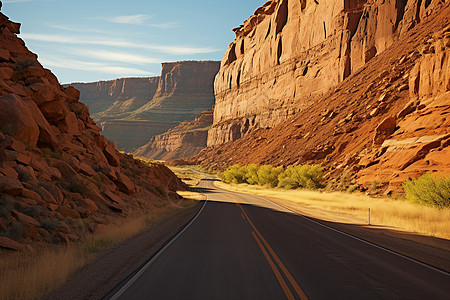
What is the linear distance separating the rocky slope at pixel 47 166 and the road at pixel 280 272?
12.0 feet

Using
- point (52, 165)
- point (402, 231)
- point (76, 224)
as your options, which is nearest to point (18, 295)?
point (76, 224)

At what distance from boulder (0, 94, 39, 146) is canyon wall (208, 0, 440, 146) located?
2249 inches

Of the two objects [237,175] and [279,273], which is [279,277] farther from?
[237,175]

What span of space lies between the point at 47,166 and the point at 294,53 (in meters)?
81.2

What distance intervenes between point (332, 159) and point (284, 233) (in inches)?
1404

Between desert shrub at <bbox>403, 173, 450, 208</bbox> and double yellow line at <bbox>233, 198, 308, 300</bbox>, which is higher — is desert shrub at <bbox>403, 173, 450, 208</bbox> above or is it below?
above

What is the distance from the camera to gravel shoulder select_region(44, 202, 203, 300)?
6344mm

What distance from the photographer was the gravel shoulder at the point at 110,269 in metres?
6.34

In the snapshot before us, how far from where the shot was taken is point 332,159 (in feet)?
156

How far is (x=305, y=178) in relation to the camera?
4491 cm

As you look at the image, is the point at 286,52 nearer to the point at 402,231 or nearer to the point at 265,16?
the point at 265,16

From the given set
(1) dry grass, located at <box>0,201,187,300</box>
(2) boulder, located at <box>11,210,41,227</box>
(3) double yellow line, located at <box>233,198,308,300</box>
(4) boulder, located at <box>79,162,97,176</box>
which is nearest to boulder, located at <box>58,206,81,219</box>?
(1) dry grass, located at <box>0,201,187,300</box>

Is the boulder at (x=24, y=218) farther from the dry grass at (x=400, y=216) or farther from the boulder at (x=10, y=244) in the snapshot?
the dry grass at (x=400, y=216)

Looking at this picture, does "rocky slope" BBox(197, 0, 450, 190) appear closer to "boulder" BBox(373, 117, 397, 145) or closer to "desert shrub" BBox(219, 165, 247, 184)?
"boulder" BBox(373, 117, 397, 145)
